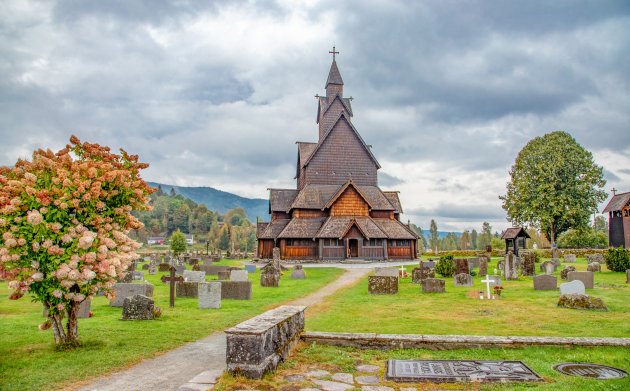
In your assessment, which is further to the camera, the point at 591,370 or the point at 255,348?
the point at 591,370

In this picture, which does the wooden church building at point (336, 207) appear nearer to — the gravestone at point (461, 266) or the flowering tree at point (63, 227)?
the gravestone at point (461, 266)

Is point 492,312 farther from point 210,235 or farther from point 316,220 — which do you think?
point 210,235

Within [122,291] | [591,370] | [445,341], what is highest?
[122,291]

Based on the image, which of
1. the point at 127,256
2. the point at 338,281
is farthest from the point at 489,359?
the point at 338,281

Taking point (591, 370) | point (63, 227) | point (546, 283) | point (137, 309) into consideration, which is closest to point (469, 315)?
point (591, 370)

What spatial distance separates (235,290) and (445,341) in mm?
10885

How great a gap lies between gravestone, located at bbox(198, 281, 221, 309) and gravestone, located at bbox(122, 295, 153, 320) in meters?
2.70

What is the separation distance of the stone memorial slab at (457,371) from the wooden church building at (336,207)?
36.7 meters

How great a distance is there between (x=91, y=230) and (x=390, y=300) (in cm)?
1160

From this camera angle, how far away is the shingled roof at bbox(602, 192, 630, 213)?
56719 mm

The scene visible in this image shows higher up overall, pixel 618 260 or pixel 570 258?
pixel 618 260

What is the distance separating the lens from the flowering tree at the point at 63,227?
8648mm

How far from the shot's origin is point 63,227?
898cm

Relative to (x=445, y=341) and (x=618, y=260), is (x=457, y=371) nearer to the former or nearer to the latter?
(x=445, y=341)
